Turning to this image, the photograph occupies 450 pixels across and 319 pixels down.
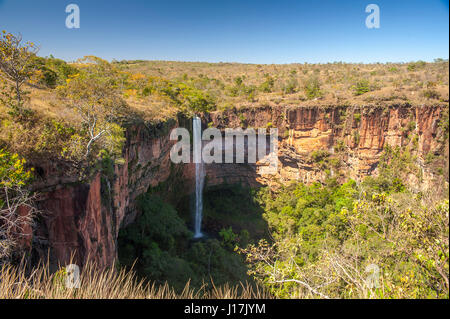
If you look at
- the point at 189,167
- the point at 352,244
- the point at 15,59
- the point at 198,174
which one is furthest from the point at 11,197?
the point at 198,174

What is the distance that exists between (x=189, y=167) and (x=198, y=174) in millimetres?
1454

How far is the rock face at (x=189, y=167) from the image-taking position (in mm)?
6176

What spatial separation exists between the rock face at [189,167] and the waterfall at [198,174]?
66 cm

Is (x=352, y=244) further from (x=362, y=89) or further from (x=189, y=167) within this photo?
(x=362, y=89)

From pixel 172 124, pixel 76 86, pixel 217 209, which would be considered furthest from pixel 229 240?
pixel 76 86

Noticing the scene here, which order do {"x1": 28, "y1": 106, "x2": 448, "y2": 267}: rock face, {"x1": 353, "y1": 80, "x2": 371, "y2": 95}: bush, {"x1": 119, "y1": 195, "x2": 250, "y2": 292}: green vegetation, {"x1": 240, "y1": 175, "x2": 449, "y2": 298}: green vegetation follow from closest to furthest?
{"x1": 240, "y1": 175, "x2": 449, "y2": 298}: green vegetation, {"x1": 28, "y1": 106, "x2": 448, "y2": 267}: rock face, {"x1": 119, "y1": 195, "x2": 250, "y2": 292}: green vegetation, {"x1": 353, "y1": 80, "x2": 371, "y2": 95}: bush

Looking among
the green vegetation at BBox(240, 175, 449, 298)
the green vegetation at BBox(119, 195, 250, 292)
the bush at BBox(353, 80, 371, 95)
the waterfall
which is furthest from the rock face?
the bush at BBox(353, 80, 371, 95)

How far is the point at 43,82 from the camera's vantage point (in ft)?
38.4

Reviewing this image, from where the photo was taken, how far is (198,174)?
65.0ft

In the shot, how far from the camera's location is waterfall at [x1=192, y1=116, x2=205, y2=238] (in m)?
18.5

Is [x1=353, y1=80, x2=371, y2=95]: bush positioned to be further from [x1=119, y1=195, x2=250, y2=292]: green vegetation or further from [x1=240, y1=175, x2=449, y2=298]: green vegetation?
[x1=119, y1=195, x2=250, y2=292]: green vegetation

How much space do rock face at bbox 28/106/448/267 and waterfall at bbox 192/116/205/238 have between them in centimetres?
66
